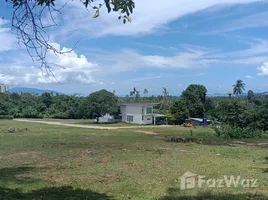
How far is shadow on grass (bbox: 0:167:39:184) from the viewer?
9729mm

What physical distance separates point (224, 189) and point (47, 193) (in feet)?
15.1

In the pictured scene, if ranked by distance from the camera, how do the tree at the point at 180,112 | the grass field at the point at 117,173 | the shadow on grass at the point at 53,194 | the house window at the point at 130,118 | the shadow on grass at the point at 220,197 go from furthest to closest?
the house window at the point at 130,118 < the tree at the point at 180,112 < the grass field at the point at 117,173 < the shadow on grass at the point at 53,194 < the shadow on grass at the point at 220,197

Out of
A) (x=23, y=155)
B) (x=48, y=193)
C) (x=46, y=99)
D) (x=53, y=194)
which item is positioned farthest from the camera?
(x=46, y=99)

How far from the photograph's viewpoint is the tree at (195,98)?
218ft

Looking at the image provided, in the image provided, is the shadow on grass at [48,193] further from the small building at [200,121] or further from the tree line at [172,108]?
the small building at [200,121]

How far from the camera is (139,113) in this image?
206 feet

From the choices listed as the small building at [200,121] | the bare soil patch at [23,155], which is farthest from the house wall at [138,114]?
the bare soil patch at [23,155]

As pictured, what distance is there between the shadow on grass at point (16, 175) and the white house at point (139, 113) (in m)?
50.7

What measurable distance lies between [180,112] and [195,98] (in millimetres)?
8180

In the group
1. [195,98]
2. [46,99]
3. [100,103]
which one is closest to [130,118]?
[100,103]

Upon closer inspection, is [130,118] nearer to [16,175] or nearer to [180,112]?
[180,112]

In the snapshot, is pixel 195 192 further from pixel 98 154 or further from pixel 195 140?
pixel 195 140

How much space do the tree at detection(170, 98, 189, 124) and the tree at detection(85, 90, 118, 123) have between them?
11.8 metres

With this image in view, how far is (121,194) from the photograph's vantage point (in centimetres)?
807
